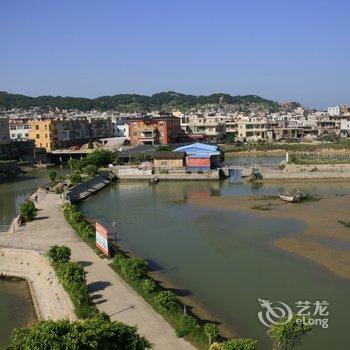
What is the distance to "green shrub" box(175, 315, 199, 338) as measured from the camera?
40.0ft

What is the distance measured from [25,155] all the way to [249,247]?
46.8m

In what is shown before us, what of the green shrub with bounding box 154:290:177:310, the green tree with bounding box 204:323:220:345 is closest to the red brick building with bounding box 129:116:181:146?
the green shrub with bounding box 154:290:177:310

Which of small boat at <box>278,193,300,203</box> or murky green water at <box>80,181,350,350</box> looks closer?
murky green water at <box>80,181,350,350</box>

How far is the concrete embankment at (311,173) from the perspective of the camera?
1645 inches

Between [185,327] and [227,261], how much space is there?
7606mm

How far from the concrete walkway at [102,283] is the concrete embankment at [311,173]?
21325 millimetres

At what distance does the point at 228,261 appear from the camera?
19688 millimetres

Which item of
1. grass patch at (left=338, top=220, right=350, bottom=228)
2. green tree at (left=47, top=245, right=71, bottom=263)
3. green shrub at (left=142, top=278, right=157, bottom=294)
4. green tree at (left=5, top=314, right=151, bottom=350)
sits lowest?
grass patch at (left=338, top=220, right=350, bottom=228)

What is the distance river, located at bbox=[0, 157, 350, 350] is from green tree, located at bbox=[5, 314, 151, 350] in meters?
5.26

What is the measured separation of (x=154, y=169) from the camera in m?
46.6

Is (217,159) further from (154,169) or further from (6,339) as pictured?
(6,339)

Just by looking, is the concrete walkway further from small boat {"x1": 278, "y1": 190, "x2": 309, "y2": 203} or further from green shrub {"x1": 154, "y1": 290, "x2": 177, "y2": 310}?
small boat {"x1": 278, "y1": 190, "x2": 309, "y2": 203}

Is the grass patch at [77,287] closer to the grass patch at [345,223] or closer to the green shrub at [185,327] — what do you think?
the green shrub at [185,327]

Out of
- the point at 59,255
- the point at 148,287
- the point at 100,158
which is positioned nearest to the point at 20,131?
the point at 100,158
